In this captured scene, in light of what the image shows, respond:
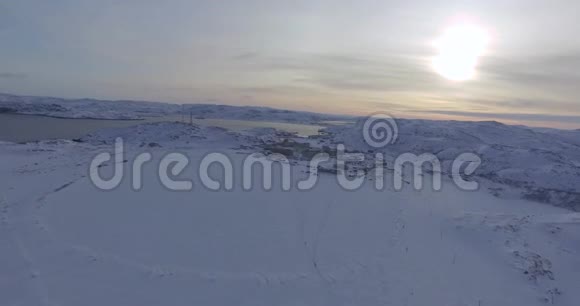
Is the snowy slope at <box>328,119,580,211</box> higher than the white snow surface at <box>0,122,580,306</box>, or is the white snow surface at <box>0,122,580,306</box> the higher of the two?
the snowy slope at <box>328,119,580,211</box>

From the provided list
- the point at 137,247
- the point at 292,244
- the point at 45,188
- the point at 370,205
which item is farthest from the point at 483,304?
the point at 45,188

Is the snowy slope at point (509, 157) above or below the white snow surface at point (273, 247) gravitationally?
above

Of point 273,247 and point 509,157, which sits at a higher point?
point 509,157

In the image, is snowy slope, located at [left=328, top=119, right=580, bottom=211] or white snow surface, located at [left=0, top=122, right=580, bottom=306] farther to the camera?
snowy slope, located at [left=328, top=119, right=580, bottom=211]

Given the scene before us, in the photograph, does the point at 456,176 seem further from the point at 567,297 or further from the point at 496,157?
the point at 567,297

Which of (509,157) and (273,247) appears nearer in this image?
(273,247)

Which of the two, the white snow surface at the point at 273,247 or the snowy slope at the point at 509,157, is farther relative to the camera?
the snowy slope at the point at 509,157

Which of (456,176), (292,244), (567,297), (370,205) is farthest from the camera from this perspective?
(456,176)

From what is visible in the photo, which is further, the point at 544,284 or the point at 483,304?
the point at 544,284
